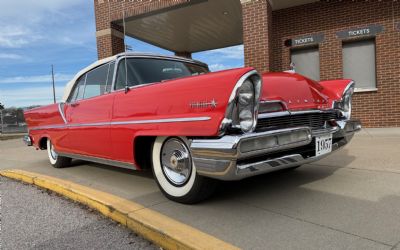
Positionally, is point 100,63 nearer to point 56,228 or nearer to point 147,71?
point 147,71

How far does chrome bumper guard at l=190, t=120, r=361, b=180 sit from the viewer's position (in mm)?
2648

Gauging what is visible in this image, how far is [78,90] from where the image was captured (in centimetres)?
519

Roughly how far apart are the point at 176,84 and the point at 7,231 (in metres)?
1.97

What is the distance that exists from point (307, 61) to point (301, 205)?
24.1 feet

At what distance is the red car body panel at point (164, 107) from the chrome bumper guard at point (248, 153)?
0.13m

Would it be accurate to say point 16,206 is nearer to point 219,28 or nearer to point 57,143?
point 57,143

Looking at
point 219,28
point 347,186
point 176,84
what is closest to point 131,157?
point 176,84

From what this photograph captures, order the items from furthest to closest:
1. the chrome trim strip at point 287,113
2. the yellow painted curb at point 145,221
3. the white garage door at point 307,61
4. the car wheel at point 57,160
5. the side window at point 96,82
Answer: the white garage door at point 307,61 → the car wheel at point 57,160 → the side window at point 96,82 → the chrome trim strip at point 287,113 → the yellow painted curb at point 145,221

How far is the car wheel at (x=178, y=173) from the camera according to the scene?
10.5ft

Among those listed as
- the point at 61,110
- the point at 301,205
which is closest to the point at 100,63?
the point at 61,110

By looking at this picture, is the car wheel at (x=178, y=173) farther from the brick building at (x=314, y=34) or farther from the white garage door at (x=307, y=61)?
the white garage door at (x=307, y=61)

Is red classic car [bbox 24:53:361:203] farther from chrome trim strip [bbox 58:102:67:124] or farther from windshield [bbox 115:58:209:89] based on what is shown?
chrome trim strip [bbox 58:102:67:124]

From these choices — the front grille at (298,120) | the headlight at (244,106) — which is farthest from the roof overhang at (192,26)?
the headlight at (244,106)

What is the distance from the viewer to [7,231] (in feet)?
10.3
